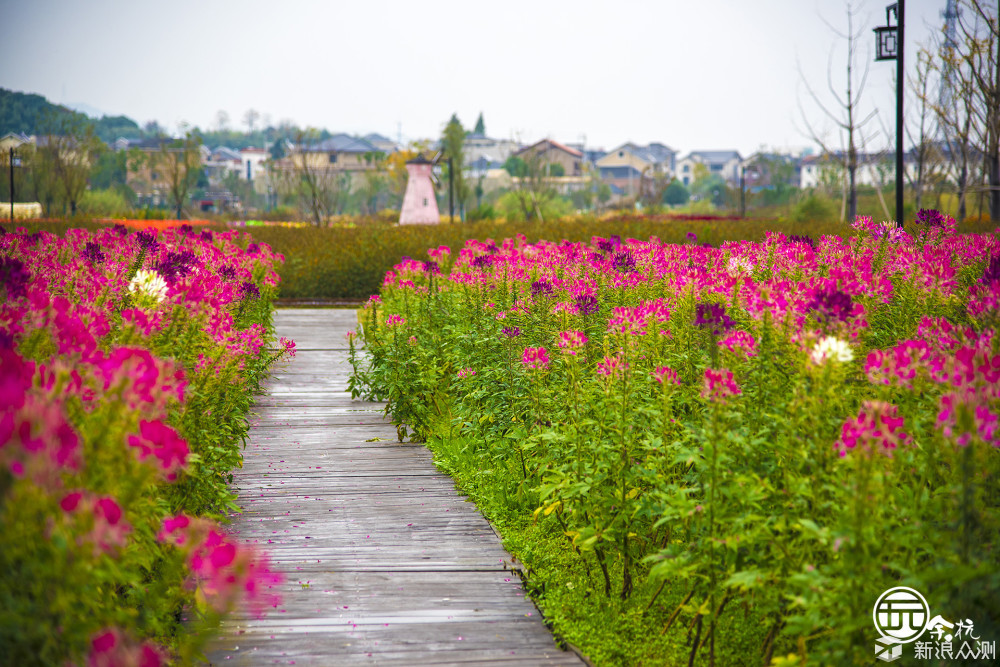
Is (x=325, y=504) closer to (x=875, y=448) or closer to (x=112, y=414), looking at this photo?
(x=112, y=414)

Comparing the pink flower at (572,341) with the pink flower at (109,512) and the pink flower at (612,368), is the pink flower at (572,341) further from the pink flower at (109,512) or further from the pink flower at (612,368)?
the pink flower at (109,512)

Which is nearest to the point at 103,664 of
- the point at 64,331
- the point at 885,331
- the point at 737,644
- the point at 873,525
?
the point at 64,331

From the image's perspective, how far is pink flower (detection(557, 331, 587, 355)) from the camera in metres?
3.82

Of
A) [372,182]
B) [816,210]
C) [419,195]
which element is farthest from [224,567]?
[372,182]

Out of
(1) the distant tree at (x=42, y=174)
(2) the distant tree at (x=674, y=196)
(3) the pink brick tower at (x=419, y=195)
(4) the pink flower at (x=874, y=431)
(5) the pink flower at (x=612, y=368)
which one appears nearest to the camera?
(4) the pink flower at (x=874, y=431)

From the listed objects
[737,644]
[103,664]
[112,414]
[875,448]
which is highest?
[112,414]

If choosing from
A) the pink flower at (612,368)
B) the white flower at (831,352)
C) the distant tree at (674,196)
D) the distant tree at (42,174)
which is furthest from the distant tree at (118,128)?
the white flower at (831,352)

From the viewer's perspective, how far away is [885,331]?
159 inches

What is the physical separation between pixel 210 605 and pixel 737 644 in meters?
2.09

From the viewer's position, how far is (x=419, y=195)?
3197cm
